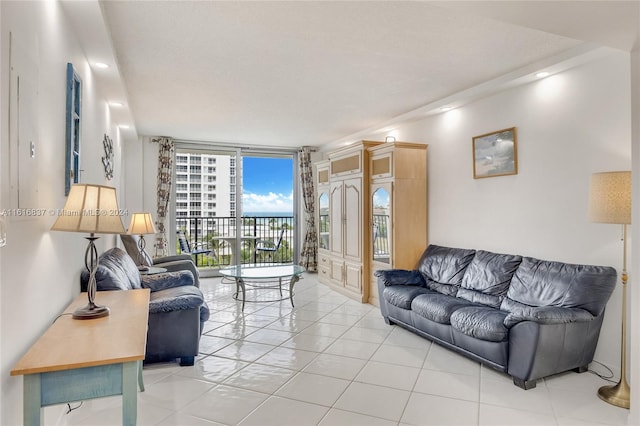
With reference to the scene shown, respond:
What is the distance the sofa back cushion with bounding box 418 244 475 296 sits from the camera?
3.94 metres

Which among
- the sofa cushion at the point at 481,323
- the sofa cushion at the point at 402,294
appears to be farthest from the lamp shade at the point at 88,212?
the sofa cushion at the point at 402,294

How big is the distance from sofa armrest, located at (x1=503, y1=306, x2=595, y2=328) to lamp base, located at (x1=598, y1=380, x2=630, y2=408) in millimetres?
449

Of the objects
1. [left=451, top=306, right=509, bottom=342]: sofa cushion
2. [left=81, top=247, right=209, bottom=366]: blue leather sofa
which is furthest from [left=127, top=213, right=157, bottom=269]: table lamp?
[left=451, top=306, right=509, bottom=342]: sofa cushion

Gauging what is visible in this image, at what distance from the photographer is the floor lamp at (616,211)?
2.46m

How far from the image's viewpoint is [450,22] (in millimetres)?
2541

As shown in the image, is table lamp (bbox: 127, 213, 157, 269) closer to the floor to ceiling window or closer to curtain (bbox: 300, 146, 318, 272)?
the floor to ceiling window

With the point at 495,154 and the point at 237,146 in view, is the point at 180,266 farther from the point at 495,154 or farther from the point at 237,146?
the point at 495,154

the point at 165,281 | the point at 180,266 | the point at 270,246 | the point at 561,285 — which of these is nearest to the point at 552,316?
the point at 561,285

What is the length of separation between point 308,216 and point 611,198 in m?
5.45

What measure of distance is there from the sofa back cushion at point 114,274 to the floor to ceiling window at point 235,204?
3311 mm

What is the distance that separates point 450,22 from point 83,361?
9.16 ft

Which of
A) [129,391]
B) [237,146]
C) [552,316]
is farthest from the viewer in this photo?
[237,146]

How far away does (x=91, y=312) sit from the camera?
188 centimetres

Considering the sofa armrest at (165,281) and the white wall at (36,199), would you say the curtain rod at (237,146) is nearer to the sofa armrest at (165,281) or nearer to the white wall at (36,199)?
the sofa armrest at (165,281)
